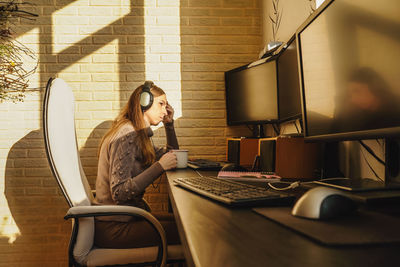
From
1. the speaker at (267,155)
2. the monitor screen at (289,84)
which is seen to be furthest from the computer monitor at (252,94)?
the speaker at (267,155)

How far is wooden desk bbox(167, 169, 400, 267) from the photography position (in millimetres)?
368

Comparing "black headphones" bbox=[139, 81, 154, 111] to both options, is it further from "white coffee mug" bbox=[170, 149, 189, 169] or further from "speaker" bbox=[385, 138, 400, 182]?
"speaker" bbox=[385, 138, 400, 182]

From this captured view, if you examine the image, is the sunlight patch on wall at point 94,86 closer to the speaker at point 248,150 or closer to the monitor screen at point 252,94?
the monitor screen at point 252,94

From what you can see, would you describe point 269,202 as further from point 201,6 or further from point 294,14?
point 201,6

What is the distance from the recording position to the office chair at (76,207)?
1.15 meters

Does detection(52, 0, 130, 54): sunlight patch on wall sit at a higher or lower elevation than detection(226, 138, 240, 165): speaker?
higher

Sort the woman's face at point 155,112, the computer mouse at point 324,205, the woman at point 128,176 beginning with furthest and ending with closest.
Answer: the woman's face at point 155,112 < the woman at point 128,176 < the computer mouse at point 324,205

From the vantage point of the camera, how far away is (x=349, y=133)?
87cm

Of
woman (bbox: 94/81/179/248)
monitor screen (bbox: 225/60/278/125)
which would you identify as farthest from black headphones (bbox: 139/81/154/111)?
monitor screen (bbox: 225/60/278/125)

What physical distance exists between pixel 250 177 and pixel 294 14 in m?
1.16

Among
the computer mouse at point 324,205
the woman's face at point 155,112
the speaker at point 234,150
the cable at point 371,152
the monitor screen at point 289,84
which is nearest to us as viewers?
the computer mouse at point 324,205

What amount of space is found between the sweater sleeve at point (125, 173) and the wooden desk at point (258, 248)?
2.80 feet

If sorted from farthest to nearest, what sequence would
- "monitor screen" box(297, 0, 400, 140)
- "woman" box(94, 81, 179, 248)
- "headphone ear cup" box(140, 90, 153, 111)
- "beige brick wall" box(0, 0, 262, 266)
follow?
"beige brick wall" box(0, 0, 262, 266)
"headphone ear cup" box(140, 90, 153, 111)
"woman" box(94, 81, 179, 248)
"monitor screen" box(297, 0, 400, 140)

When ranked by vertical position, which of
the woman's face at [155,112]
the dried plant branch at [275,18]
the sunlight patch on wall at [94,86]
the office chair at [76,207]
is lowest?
the office chair at [76,207]
